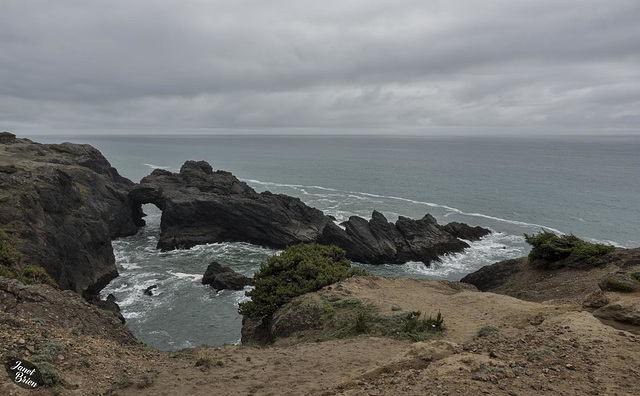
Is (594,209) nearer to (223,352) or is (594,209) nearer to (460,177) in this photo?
(460,177)

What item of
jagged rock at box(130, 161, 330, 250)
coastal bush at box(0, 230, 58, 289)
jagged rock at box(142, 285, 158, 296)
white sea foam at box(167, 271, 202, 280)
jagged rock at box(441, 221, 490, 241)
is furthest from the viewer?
jagged rock at box(441, 221, 490, 241)

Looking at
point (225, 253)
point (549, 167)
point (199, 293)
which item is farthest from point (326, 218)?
point (549, 167)

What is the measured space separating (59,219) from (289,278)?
29500 millimetres

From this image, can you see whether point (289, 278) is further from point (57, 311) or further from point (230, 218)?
point (230, 218)

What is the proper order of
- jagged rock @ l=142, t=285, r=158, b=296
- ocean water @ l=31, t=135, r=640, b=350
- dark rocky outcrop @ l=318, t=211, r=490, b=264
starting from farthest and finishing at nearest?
dark rocky outcrop @ l=318, t=211, r=490, b=264, jagged rock @ l=142, t=285, r=158, b=296, ocean water @ l=31, t=135, r=640, b=350

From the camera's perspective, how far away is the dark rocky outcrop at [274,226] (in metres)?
48.8

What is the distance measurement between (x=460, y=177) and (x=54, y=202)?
10283 centimetres

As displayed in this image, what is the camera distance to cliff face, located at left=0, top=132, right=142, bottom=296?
30.0 metres

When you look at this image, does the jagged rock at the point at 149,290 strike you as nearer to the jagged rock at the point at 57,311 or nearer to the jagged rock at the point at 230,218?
the jagged rock at the point at 230,218

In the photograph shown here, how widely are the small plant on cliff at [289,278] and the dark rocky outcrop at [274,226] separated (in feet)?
80.4

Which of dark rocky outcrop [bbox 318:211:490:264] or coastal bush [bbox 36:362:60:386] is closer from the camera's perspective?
coastal bush [bbox 36:362:60:386]

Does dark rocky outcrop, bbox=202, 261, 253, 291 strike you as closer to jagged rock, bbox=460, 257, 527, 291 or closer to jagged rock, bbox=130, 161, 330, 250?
jagged rock, bbox=130, 161, 330, 250

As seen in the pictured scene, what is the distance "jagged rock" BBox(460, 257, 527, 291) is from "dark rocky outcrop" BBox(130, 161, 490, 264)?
16.2 m

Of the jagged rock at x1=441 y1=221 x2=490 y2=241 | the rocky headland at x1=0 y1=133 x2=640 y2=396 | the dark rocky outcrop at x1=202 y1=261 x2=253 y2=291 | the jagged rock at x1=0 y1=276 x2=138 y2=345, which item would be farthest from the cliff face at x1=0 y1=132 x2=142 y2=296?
the jagged rock at x1=441 y1=221 x2=490 y2=241
